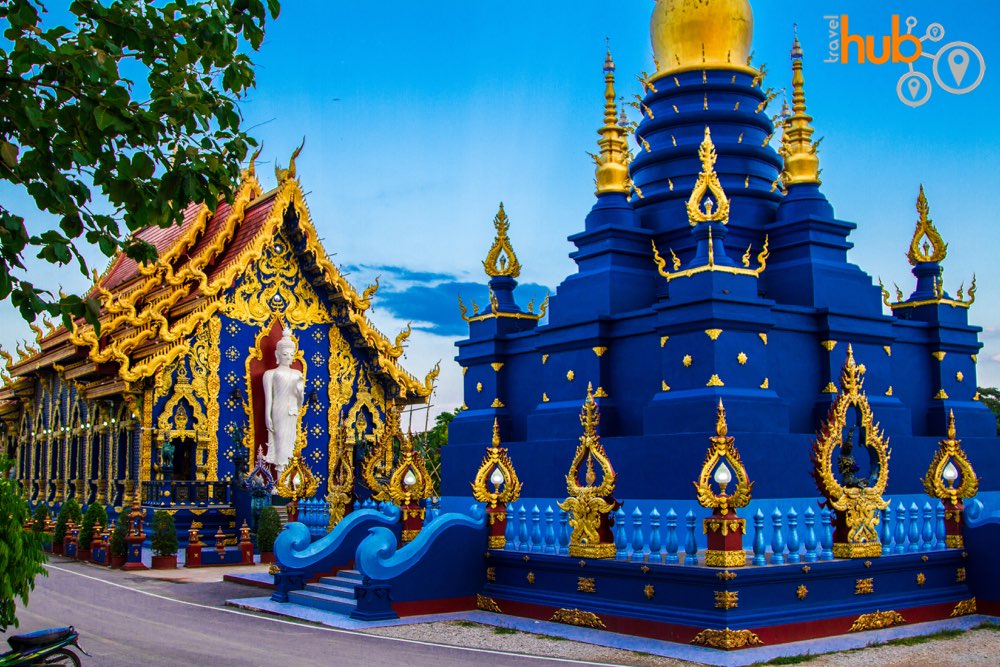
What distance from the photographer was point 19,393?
120ft

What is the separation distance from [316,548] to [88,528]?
9.65m

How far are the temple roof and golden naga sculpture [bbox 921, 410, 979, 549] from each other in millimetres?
16253

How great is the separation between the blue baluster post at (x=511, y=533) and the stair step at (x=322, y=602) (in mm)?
2115

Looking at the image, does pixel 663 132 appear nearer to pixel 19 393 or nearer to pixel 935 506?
pixel 935 506

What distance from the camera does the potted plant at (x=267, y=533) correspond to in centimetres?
2219

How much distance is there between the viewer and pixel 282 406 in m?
27.8

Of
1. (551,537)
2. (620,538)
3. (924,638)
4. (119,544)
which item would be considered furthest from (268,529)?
(924,638)

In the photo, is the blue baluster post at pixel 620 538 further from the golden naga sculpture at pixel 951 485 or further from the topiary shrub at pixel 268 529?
the topiary shrub at pixel 268 529

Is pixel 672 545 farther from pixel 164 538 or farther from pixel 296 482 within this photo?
pixel 164 538

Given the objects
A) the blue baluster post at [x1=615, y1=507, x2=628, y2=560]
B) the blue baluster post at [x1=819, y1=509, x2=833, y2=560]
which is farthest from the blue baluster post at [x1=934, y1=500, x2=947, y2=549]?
the blue baluster post at [x1=615, y1=507, x2=628, y2=560]

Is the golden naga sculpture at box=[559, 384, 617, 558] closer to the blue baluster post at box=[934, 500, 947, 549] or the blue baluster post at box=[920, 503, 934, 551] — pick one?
the blue baluster post at box=[920, 503, 934, 551]

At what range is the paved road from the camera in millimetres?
11508

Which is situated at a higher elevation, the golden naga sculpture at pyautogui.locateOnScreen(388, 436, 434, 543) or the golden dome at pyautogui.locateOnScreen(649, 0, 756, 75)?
the golden dome at pyautogui.locateOnScreen(649, 0, 756, 75)

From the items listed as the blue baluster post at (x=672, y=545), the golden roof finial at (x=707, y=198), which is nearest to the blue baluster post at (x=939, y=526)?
the blue baluster post at (x=672, y=545)
